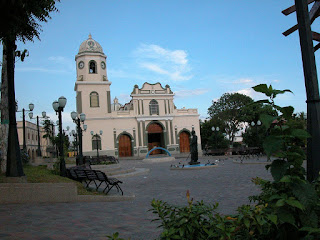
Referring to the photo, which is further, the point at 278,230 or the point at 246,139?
the point at 246,139

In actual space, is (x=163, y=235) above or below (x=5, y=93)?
below

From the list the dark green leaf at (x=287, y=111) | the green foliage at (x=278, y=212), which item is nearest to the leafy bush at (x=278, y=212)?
the green foliage at (x=278, y=212)

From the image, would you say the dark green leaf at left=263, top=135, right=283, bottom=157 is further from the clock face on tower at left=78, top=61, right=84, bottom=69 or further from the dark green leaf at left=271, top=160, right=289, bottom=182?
the clock face on tower at left=78, top=61, right=84, bottom=69

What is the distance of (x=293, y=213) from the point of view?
2375mm

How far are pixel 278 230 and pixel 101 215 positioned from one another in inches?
191

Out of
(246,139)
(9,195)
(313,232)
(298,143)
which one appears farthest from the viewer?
(246,139)

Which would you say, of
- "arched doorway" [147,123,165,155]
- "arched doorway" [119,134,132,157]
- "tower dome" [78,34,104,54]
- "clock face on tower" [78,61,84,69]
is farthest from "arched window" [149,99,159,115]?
"clock face on tower" [78,61,84,69]

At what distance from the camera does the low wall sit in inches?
313

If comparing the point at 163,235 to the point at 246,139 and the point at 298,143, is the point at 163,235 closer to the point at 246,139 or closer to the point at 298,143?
the point at 298,143

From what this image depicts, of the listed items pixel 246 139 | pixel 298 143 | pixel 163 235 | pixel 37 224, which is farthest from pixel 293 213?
pixel 246 139

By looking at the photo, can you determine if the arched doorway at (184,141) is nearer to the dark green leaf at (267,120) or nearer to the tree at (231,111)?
the tree at (231,111)

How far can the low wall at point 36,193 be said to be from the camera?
7.95 m

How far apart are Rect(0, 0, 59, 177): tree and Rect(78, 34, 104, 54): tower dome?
112 feet

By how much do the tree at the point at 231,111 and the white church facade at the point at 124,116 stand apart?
3631mm
